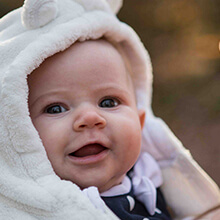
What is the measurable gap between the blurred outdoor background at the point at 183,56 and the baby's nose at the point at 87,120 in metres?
1.40

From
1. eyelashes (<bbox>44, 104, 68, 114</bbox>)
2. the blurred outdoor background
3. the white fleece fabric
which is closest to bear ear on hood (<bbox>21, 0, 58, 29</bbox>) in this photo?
the white fleece fabric

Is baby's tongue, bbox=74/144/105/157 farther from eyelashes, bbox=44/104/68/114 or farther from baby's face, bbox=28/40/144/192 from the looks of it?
eyelashes, bbox=44/104/68/114

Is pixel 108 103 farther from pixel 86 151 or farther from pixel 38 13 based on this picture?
pixel 38 13

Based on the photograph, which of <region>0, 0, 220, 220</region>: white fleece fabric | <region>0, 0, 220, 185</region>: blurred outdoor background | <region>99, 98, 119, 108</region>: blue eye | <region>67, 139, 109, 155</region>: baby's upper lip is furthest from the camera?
<region>0, 0, 220, 185</region>: blurred outdoor background

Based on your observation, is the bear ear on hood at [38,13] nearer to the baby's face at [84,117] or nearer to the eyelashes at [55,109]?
the baby's face at [84,117]

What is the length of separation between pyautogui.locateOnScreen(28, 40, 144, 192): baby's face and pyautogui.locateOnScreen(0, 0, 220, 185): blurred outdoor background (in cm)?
131

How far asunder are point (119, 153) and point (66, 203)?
0.78ft

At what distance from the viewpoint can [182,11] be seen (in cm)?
274

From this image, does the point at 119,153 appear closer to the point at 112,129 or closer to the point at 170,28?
the point at 112,129

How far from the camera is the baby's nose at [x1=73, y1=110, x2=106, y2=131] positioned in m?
0.95

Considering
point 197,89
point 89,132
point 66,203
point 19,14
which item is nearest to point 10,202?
point 66,203

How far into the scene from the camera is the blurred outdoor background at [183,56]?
2439 mm

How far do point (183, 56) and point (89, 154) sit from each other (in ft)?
6.20

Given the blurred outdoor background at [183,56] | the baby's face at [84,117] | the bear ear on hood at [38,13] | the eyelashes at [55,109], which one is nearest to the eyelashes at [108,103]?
the baby's face at [84,117]
